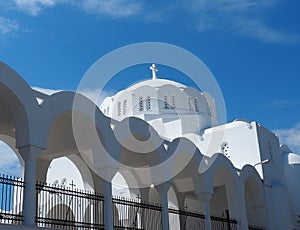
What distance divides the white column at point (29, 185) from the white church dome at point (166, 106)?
13.7m

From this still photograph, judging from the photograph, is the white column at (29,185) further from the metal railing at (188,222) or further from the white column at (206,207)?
the metal railing at (188,222)

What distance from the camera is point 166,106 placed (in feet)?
85.1

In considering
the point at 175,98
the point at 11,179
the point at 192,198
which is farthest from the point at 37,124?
the point at 175,98

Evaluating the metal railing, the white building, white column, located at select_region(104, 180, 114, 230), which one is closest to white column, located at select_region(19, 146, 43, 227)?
the white building

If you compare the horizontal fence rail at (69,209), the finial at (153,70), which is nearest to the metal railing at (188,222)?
the horizontal fence rail at (69,209)

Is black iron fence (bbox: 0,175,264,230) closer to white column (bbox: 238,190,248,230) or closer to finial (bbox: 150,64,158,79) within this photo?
white column (bbox: 238,190,248,230)

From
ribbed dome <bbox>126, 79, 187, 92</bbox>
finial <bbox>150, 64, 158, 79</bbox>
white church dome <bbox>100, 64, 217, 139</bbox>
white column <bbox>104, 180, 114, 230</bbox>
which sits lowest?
white column <bbox>104, 180, 114, 230</bbox>

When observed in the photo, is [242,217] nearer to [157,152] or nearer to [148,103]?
[157,152]

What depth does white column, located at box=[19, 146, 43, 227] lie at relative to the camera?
10195 mm

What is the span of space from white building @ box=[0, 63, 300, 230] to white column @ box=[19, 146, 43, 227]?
0.02 m

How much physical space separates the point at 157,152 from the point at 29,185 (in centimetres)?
539

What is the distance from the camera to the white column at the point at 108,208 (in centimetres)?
1231

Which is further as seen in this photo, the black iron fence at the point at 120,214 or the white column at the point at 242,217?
the white column at the point at 242,217

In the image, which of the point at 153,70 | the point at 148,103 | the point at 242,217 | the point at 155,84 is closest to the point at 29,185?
the point at 242,217
